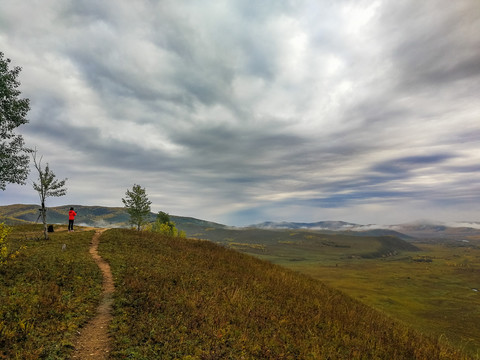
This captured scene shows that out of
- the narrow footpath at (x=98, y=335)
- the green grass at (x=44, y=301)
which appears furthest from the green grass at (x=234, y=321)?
the green grass at (x=44, y=301)

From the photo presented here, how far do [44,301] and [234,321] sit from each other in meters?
8.90

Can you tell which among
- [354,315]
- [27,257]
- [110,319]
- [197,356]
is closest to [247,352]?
[197,356]

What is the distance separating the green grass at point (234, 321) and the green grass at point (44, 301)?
1542mm

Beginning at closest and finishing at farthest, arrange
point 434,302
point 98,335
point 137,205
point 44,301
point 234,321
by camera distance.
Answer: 1. point 98,335
2. point 44,301
3. point 234,321
4. point 137,205
5. point 434,302

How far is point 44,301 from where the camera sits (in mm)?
10922

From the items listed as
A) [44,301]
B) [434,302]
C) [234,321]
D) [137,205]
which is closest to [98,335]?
[44,301]

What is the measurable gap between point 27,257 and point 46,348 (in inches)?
536

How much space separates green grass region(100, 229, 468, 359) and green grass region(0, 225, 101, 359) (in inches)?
60.7

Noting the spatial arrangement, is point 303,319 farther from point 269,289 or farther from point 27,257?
point 27,257

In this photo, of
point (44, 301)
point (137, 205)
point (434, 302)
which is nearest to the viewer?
point (44, 301)

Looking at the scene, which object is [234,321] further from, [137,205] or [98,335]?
[137,205]

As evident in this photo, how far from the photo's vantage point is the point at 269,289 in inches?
703

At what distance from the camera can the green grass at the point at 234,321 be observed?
9414 mm

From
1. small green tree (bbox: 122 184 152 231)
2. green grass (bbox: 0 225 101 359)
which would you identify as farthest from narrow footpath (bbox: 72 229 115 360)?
small green tree (bbox: 122 184 152 231)
